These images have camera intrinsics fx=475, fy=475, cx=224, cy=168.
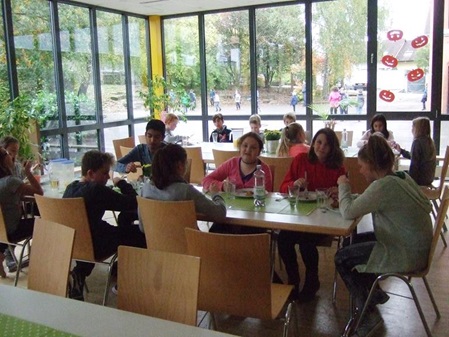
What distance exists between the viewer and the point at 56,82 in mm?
7121

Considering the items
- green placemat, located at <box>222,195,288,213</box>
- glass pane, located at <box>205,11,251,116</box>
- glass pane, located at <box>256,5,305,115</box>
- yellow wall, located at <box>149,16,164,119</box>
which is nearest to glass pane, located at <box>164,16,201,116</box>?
yellow wall, located at <box>149,16,164,119</box>

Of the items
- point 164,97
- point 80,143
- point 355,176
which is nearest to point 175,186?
point 355,176

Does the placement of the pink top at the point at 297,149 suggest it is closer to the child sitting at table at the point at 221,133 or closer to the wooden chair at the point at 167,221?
the wooden chair at the point at 167,221

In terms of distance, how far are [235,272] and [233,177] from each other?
1648 mm

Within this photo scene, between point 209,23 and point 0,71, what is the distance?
12.4ft

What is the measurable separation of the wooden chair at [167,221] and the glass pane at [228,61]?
604 centimetres

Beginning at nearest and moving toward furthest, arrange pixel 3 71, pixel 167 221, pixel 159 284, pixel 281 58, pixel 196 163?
1. pixel 159 284
2. pixel 167 221
3. pixel 196 163
4. pixel 3 71
5. pixel 281 58

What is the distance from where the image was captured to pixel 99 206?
9.82 feet

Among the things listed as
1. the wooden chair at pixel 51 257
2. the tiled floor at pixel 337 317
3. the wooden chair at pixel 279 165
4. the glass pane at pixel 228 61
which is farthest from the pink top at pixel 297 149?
the glass pane at pixel 228 61

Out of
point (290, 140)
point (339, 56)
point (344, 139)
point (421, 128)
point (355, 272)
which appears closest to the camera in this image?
point (355, 272)

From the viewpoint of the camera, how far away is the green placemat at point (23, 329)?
4.63 ft

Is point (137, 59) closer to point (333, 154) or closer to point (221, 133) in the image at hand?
point (221, 133)

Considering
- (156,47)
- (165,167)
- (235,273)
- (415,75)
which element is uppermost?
(156,47)

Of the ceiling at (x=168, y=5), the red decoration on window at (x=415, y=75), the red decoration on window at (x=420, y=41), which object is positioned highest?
the ceiling at (x=168, y=5)
